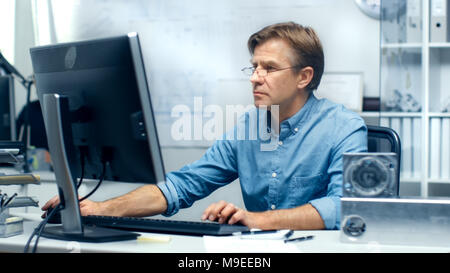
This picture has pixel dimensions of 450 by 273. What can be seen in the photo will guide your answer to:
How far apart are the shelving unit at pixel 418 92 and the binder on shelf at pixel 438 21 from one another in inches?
0.6

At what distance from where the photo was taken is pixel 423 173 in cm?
236

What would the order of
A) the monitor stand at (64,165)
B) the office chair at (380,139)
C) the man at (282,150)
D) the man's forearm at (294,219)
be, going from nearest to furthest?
1. the monitor stand at (64,165)
2. the man's forearm at (294,219)
3. the man at (282,150)
4. the office chair at (380,139)

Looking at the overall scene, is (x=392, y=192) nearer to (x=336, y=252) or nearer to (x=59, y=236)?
(x=336, y=252)

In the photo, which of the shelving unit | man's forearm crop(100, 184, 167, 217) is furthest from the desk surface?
the shelving unit

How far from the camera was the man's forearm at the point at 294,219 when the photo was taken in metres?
1.24

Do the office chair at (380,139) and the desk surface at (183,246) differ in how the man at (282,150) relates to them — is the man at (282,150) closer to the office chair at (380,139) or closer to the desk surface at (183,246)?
the office chair at (380,139)

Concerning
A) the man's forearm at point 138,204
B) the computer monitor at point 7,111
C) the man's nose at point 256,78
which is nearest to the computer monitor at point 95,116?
the man's forearm at point 138,204

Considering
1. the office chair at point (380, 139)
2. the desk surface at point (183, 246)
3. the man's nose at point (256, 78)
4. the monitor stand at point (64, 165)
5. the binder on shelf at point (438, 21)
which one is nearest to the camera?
the desk surface at point (183, 246)

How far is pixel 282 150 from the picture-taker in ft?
5.71

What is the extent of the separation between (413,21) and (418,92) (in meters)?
0.34

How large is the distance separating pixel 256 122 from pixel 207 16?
125cm

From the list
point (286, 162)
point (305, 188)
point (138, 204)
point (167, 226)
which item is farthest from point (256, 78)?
point (167, 226)

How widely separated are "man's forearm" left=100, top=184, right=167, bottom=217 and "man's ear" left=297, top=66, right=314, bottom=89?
2.33ft

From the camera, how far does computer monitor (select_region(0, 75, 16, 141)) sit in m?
1.80
